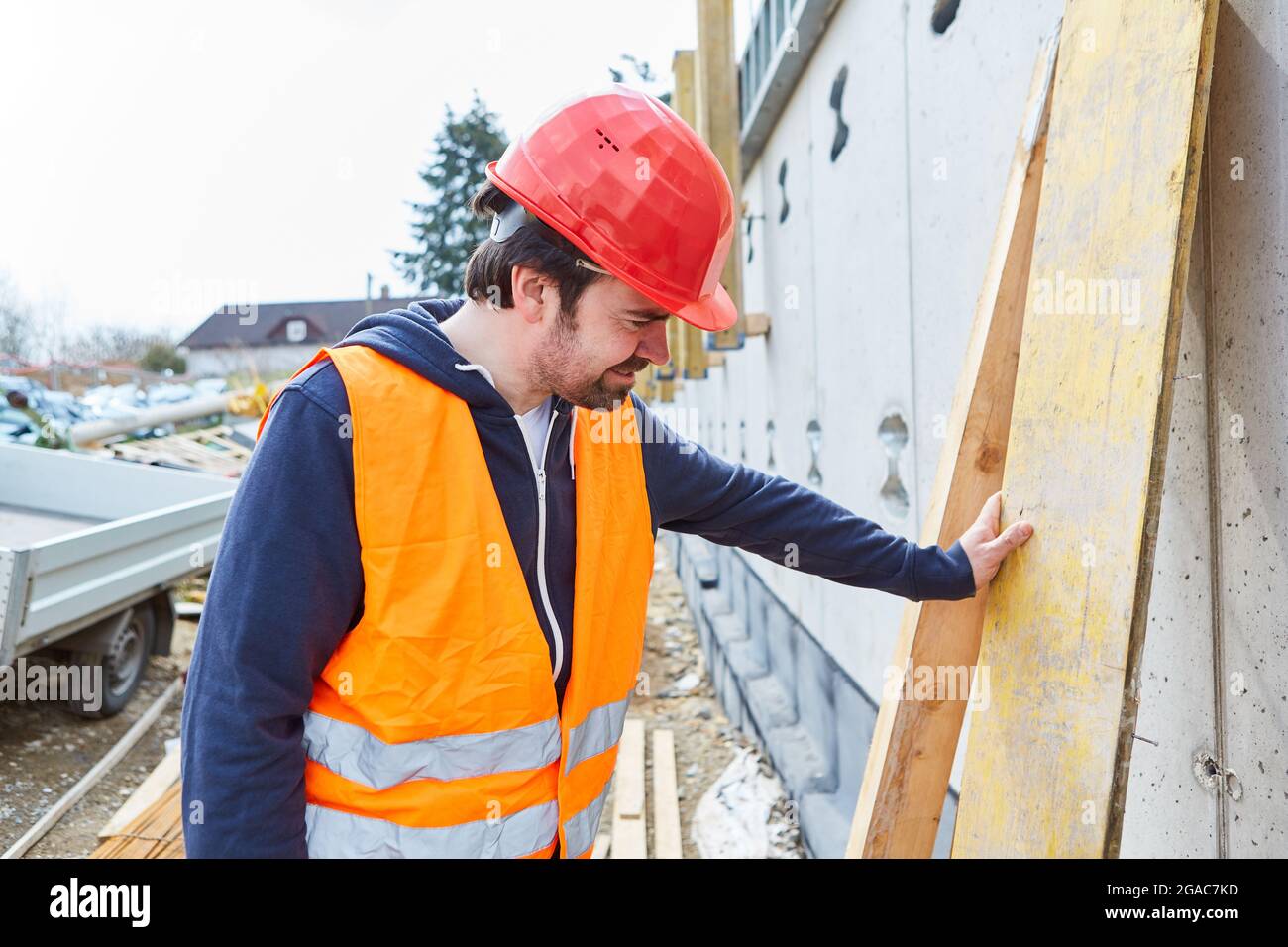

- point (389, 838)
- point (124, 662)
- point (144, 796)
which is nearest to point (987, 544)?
point (389, 838)

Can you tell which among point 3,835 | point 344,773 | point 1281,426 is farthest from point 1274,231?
point 3,835

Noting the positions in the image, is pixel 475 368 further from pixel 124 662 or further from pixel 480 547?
pixel 124 662

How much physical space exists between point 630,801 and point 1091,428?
4201mm

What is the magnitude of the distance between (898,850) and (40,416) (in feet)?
35.7

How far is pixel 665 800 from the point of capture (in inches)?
214

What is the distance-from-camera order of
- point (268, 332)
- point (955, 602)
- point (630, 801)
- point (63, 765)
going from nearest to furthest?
point (955, 602) → point (630, 801) → point (63, 765) → point (268, 332)

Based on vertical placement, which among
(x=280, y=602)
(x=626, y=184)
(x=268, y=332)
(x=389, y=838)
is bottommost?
(x=389, y=838)

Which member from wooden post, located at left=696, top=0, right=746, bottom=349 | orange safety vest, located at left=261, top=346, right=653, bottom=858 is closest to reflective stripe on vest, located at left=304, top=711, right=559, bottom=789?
orange safety vest, located at left=261, top=346, right=653, bottom=858

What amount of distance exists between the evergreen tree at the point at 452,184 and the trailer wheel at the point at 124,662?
24.4 meters

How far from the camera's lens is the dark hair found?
187 centimetres

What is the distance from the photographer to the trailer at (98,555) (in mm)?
4879

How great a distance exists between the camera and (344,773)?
1.72 m

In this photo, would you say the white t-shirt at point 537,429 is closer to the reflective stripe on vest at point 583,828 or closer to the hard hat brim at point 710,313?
the hard hat brim at point 710,313
